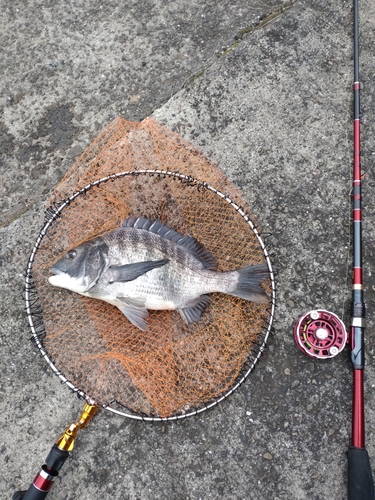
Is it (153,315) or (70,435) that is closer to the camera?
(70,435)

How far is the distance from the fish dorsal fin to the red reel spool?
2.55ft

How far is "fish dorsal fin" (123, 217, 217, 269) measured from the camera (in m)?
2.93

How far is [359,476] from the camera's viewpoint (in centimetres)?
269

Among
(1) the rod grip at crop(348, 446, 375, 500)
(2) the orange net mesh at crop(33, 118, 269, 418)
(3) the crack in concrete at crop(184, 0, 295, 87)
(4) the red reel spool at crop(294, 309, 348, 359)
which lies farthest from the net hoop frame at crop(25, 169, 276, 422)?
(3) the crack in concrete at crop(184, 0, 295, 87)

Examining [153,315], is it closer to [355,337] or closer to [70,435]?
[70,435]

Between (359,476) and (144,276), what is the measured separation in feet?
6.07

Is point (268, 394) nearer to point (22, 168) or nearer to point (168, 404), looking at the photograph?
point (168, 404)

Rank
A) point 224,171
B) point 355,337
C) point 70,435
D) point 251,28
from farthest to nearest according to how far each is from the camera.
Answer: point 251,28
point 224,171
point 355,337
point 70,435

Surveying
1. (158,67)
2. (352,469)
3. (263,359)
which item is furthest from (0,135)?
(352,469)

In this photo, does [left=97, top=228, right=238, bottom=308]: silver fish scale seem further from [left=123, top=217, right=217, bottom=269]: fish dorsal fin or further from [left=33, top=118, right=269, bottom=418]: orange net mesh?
[left=33, top=118, right=269, bottom=418]: orange net mesh

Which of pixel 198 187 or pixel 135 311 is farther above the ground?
pixel 198 187

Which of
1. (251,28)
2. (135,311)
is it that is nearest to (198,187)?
(135,311)

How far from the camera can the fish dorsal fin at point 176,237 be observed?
2.93m

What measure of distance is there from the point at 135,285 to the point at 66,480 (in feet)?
4.72
